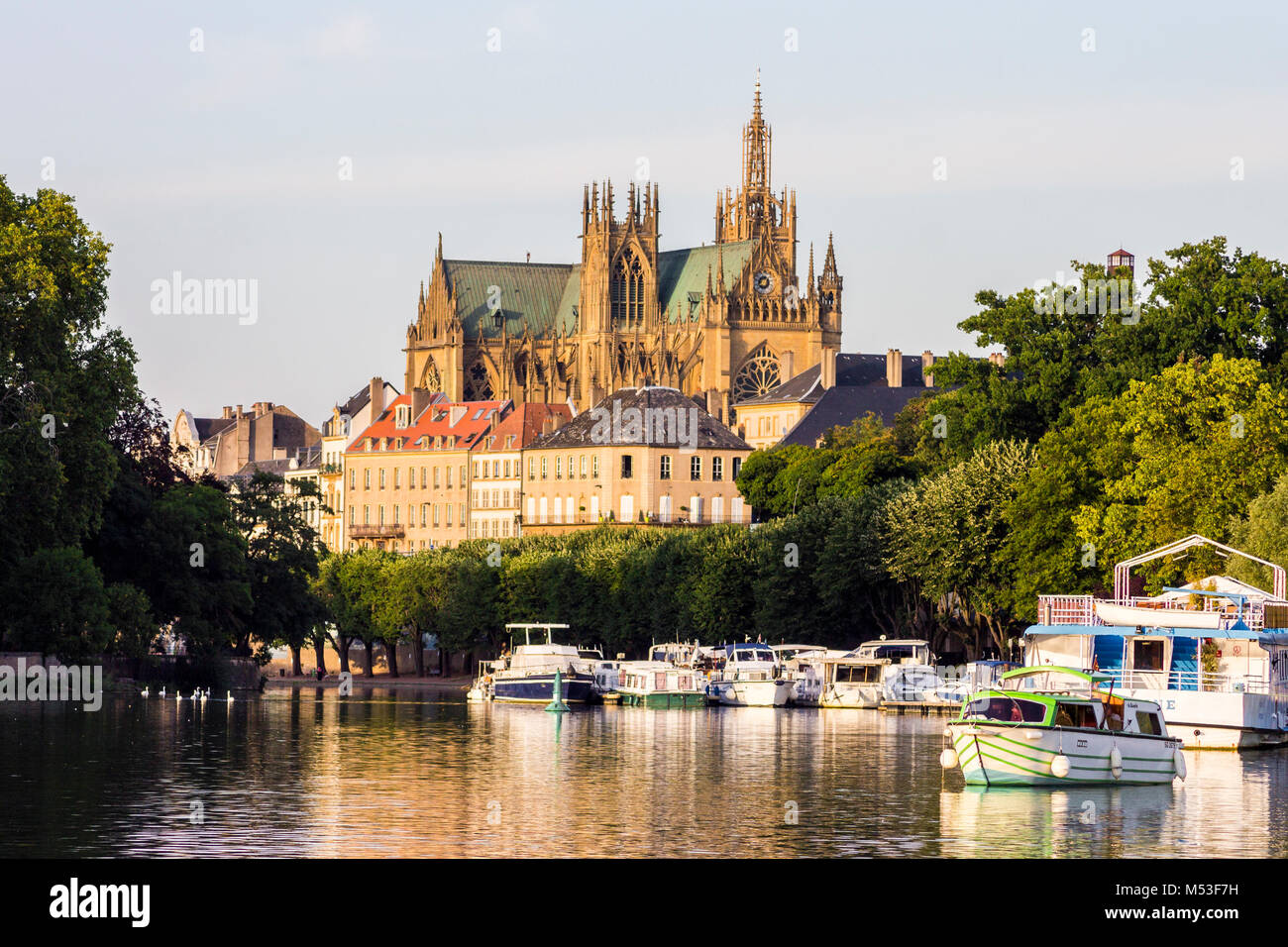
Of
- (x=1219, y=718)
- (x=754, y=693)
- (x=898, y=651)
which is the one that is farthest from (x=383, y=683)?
(x=1219, y=718)

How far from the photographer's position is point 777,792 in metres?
55.8

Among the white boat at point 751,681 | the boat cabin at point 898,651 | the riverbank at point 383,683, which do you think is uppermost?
the boat cabin at point 898,651

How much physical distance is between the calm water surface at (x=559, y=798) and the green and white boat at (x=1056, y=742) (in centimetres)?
58

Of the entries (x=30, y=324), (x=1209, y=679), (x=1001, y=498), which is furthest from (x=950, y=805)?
(x=1001, y=498)

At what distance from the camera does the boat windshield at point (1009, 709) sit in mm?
56438

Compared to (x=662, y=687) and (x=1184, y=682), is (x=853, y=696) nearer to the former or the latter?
(x=662, y=687)

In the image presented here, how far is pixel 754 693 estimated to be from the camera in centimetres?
11794

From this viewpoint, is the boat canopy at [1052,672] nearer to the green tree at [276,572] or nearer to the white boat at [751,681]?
the white boat at [751,681]

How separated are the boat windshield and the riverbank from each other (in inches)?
4095

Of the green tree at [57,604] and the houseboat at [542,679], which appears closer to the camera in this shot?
the green tree at [57,604]

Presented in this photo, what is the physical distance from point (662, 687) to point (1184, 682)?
4411 cm

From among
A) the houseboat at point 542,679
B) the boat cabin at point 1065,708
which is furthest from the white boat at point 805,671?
the boat cabin at point 1065,708

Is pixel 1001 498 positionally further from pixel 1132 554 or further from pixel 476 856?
pixel 476 856
